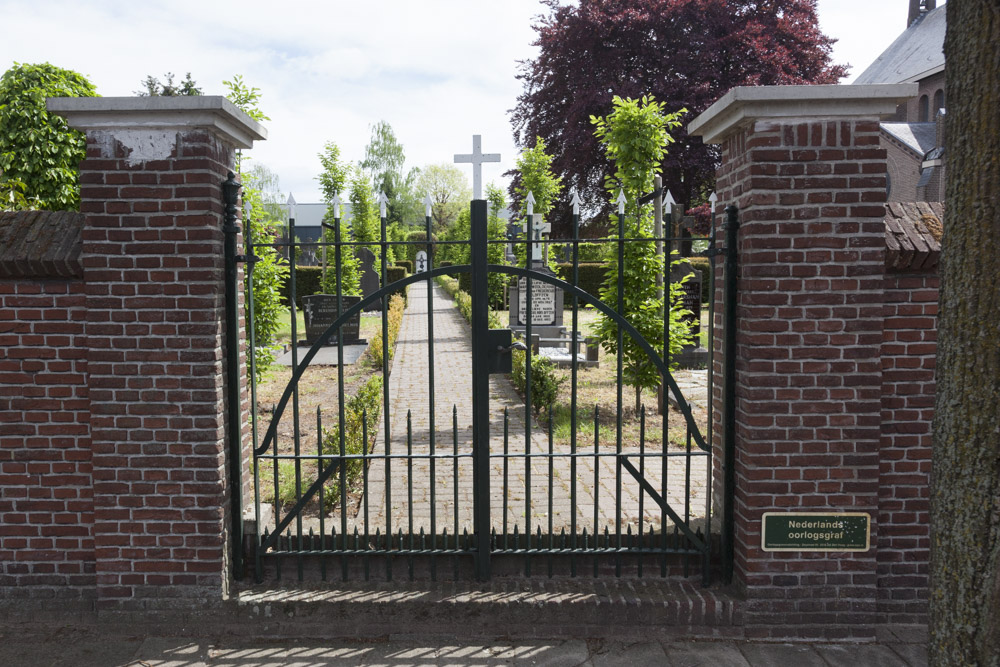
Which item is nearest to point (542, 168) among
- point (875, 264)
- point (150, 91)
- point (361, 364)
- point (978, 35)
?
point (361, 364)

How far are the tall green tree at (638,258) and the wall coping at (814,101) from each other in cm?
467

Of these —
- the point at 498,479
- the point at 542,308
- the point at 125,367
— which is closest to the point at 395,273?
the point at 542,308

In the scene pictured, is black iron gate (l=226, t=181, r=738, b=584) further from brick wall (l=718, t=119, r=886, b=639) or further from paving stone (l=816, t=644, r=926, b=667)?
paving stone (l=816, t=644, r=926, b=667)

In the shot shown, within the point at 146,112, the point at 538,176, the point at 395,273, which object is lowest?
the point at 146,112

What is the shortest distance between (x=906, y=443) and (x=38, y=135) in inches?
550

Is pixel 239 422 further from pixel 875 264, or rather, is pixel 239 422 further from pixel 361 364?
pixel 361 364

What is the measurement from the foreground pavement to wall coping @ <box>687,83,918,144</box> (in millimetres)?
2444

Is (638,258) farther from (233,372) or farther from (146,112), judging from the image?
(146,112)

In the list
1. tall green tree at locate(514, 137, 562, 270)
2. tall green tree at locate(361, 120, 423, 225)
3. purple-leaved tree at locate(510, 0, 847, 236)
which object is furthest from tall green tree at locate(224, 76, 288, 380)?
tall green tree at locate(361, 120, 423, 225)

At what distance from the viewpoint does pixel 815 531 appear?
11.1 feet

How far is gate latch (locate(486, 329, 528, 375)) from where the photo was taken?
11.4ft

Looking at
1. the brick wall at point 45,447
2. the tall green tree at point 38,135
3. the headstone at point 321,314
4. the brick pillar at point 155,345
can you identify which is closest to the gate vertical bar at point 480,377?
the brick pillar at point 155,345

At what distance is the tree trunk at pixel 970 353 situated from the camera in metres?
1.90

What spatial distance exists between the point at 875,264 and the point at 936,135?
31.4 metres
